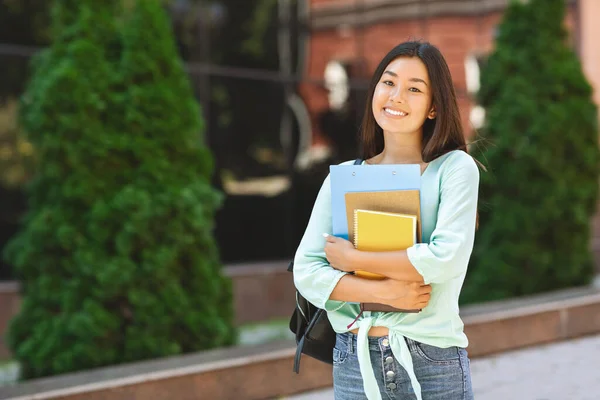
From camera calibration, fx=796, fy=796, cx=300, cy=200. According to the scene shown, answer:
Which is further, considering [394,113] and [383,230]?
[394,113]

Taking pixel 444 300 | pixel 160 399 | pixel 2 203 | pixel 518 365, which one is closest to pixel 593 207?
pixel 518 365

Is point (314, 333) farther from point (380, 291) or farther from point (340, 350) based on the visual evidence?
point (380, 291)

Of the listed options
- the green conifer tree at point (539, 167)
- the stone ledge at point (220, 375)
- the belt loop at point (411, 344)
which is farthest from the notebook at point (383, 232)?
the green conifer tree at point (539, 167)

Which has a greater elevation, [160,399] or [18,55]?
[18,55]

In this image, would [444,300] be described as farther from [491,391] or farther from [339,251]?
[491,391]

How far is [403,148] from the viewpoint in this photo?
2.41 meters

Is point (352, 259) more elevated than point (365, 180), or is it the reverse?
point (365, 180)

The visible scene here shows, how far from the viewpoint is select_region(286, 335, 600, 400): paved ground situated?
532 cm

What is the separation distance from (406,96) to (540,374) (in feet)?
13.8

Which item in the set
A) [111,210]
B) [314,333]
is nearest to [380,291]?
[314,333]

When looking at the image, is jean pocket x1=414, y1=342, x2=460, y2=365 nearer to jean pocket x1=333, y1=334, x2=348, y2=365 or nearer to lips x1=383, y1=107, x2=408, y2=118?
jean pocket x1=333, y1=334, x2=348, y2=365

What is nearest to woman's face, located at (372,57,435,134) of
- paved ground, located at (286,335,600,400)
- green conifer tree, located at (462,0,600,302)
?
paved ground, located at (286,335,600,400)

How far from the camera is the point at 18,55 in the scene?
27.3ft

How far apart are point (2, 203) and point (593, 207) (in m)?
6.23
